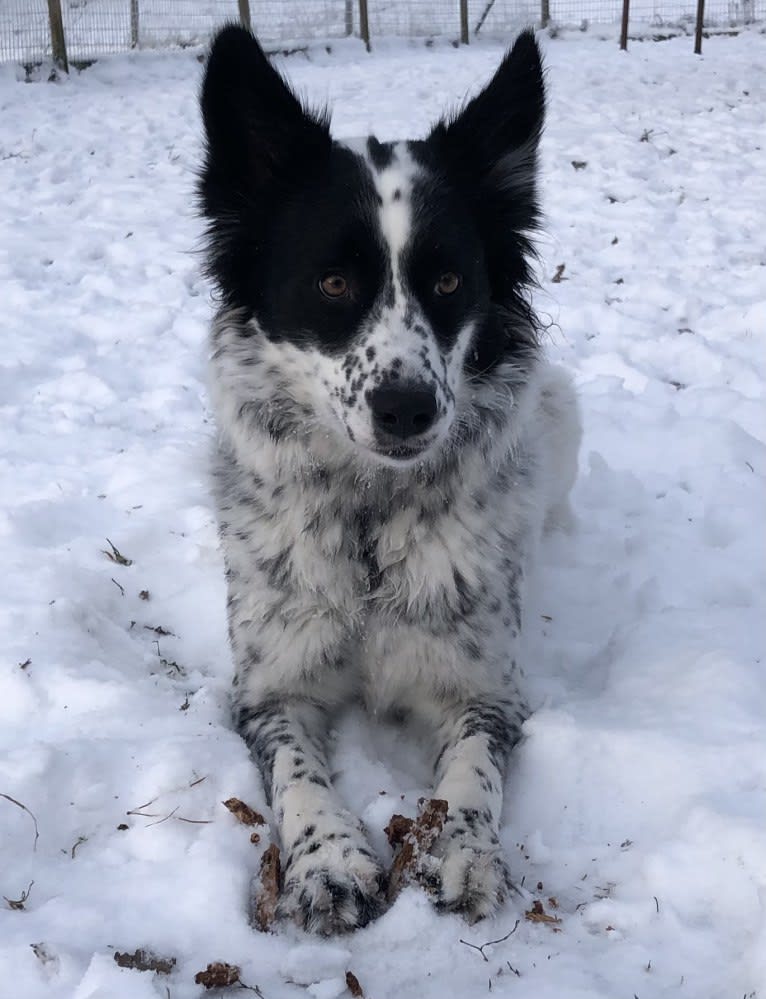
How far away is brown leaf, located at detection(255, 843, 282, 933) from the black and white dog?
0.84 feet

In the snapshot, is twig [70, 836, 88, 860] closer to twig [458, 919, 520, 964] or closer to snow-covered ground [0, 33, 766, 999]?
snow-covered ground [0, 33, 766, 999]

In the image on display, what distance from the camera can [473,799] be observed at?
2.43m

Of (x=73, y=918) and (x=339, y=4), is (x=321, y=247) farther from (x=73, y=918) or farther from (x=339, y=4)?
(x=339, y=4)

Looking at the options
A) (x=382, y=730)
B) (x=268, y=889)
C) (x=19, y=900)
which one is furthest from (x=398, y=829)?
(x=19, y=900)

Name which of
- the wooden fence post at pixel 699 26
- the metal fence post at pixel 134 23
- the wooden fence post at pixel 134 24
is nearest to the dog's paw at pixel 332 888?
the wooden fence post at pixel 699 26

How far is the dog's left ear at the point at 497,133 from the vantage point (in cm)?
291

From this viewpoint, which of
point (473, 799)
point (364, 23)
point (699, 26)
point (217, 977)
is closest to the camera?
point (217, 977)

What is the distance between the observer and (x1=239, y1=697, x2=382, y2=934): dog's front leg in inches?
83.7

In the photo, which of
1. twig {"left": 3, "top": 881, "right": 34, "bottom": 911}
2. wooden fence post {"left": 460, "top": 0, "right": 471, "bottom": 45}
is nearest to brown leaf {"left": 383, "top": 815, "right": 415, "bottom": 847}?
twig {"left": 3, "top": 881, "right": 34, "bottom": 911}

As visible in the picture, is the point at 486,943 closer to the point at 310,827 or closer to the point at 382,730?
the point at 310,827

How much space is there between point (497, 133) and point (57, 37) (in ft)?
38.1

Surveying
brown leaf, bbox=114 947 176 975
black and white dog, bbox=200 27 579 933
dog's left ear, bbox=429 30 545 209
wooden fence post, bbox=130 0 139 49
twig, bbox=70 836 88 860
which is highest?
wooden fence post, bbox=130 0 139 49

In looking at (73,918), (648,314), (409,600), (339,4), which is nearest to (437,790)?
(409,600)

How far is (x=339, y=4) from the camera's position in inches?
708
